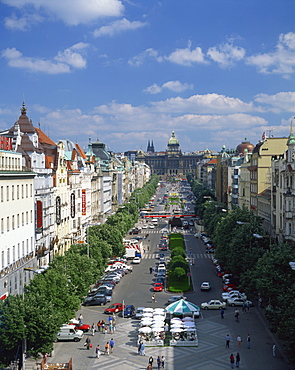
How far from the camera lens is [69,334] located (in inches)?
2287

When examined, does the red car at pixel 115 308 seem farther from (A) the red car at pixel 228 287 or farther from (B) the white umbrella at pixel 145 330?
(A) the red car at pixel 228 287

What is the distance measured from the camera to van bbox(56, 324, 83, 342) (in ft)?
191

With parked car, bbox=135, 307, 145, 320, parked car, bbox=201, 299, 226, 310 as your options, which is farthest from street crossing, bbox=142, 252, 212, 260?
parked car, bbox=135, 307, 145, 320

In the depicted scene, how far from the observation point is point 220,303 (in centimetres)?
7219

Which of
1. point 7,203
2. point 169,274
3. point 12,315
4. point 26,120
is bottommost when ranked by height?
point 169,274

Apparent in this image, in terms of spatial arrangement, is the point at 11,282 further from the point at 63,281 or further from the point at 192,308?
the point at 192,308

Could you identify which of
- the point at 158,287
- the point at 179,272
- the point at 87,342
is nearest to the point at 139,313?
the point at 87,342

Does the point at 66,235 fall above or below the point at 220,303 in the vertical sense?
above

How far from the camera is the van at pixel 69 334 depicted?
58094mm

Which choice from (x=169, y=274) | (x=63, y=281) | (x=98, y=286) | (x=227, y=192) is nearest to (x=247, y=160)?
(x=227, y=192)

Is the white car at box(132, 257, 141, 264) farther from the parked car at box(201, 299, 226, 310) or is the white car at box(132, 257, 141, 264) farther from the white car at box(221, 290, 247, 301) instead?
the parked car at box(201, 299, 226, 310)

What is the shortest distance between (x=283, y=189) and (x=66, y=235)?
39508mm

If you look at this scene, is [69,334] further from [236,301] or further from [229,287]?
[229,287]

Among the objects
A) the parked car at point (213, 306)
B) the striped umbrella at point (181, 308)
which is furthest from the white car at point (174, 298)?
the striped umbrella at point (181, 308)
